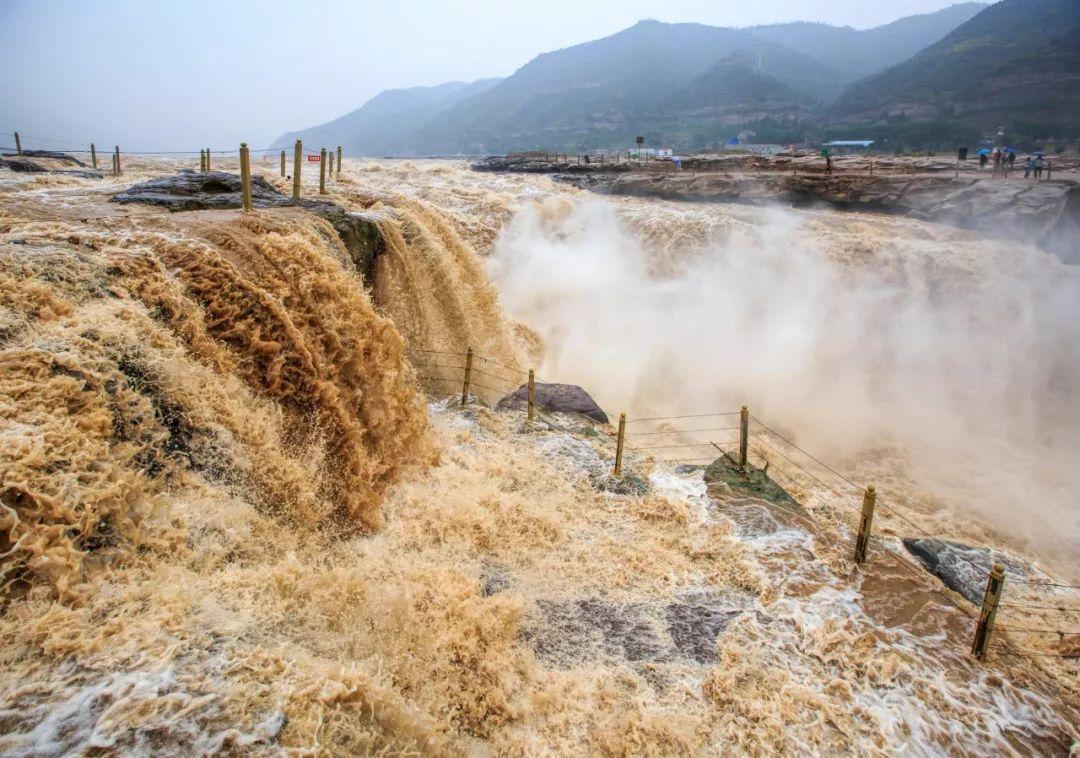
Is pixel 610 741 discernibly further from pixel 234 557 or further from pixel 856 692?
pixel 234 557

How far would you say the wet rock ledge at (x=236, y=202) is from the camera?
9.20 metres

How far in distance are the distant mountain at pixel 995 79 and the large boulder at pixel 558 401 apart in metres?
47.3

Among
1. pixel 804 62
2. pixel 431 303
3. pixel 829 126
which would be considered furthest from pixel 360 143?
pixel 431 303

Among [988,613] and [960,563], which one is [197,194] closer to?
[988,613]

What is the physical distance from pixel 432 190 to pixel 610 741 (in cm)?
2161

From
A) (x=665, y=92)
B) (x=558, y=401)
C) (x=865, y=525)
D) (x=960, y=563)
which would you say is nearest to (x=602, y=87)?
(x=665, y=92)

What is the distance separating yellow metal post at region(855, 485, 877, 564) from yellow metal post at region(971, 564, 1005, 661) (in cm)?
118

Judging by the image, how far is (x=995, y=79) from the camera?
5262 cm

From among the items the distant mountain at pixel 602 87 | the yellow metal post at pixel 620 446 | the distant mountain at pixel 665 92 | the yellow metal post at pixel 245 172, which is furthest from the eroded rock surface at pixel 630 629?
the distant mountain at pixel 602 87

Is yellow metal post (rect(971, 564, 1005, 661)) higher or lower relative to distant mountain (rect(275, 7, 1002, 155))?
lower

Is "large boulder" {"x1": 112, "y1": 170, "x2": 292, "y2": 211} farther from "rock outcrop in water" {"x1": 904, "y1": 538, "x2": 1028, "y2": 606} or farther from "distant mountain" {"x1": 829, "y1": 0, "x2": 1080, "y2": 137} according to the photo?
"distant mountain" {"x1": 829, "y1": 0, "x2": 1080, "y2": 137}

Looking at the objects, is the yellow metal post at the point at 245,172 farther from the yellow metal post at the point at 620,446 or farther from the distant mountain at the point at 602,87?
Answer: the distant mountain at the point at 602,87

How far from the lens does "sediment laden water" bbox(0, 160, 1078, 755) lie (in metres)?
2.88

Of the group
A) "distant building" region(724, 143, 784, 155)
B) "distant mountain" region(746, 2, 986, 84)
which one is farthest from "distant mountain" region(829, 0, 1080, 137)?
"distant mountain" region(746, 2, 986, 84)
